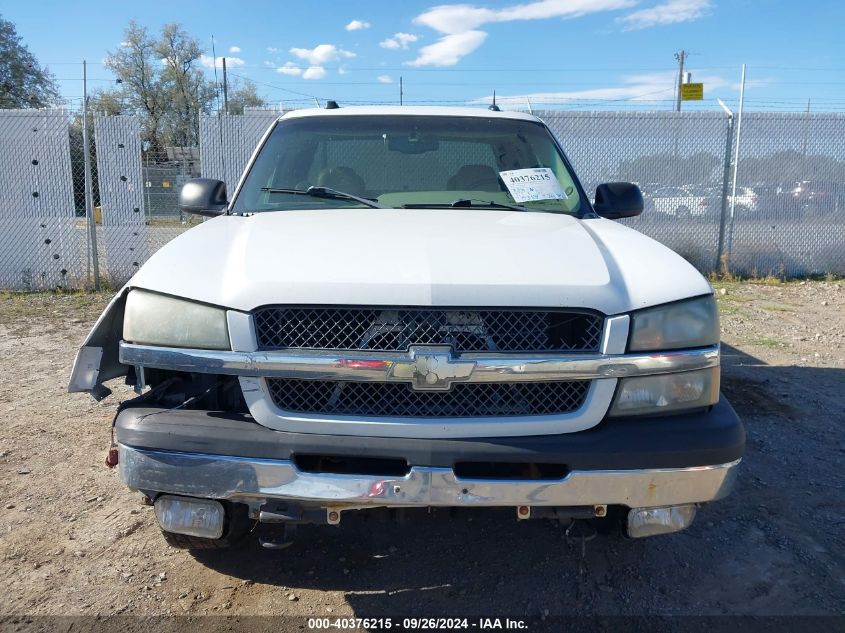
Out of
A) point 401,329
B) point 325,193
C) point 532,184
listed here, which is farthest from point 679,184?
point 401,329

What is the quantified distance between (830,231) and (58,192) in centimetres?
1140

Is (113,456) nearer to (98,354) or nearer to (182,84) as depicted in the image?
(98,354)

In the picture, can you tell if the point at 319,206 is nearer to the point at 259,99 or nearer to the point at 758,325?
the point at 758,325

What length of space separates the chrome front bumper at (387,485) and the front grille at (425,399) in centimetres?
21

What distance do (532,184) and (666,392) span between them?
62.2 inches

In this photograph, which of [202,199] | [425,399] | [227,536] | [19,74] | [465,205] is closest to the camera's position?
[425,399]

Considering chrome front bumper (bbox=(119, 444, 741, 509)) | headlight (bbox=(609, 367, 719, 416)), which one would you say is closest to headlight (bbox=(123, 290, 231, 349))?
chrome front bumper (bbox=(119, 444, 741, 509))

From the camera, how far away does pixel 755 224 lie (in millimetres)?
10375

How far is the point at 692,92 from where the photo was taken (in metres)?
16.5

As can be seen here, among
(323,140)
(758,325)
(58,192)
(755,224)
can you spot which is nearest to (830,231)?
(755,224)

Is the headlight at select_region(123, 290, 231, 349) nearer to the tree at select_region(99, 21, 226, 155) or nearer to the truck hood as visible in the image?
the truck hood

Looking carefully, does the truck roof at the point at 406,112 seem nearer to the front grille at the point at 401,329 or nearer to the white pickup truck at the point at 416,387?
the white pickup truck at the point at 416,387

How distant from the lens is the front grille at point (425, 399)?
2197 millimetres

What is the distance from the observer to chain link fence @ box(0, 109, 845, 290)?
9336mm
